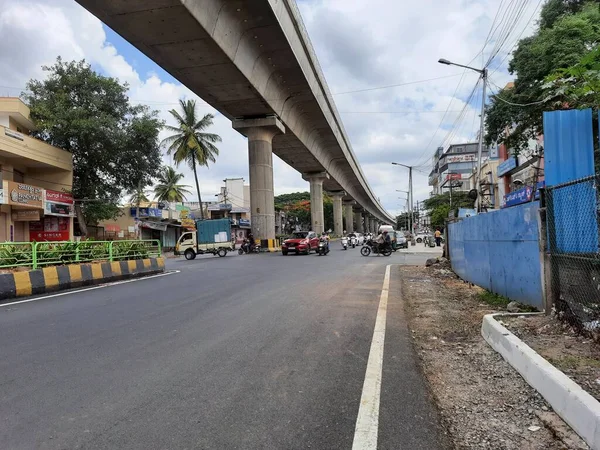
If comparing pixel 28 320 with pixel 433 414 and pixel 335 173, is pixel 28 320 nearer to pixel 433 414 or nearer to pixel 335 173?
pixel 433 414

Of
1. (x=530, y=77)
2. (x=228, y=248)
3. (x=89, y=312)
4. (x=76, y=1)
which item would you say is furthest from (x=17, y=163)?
(x=530, y=77)

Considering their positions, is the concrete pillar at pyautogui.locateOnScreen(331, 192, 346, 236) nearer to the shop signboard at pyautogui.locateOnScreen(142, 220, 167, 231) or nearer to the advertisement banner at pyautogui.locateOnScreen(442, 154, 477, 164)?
the shop signboard at pyautogui.locateOnScreen(142, 220, 167, 231)

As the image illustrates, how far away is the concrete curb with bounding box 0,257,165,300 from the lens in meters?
10.6

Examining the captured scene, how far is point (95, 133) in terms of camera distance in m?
30.8

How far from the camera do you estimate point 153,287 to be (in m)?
12.0

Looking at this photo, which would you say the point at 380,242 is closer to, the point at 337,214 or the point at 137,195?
the point at 137,195

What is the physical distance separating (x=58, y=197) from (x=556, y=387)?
3322cm

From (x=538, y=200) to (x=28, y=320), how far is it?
8.27 metres

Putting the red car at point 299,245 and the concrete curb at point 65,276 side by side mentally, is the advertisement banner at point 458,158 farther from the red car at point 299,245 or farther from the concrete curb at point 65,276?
the concrete curb at point 65,276

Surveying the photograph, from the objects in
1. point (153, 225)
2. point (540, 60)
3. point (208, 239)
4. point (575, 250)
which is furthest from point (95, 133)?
point (575, 250)

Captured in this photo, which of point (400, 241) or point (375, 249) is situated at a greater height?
point (400, 241)

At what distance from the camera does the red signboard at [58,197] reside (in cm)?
2970

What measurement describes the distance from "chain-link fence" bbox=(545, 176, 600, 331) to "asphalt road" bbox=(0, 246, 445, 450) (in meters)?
2.03

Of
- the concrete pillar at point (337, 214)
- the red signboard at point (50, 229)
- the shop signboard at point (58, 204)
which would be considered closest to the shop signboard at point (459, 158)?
the concrete pillar at point (337, 214)
